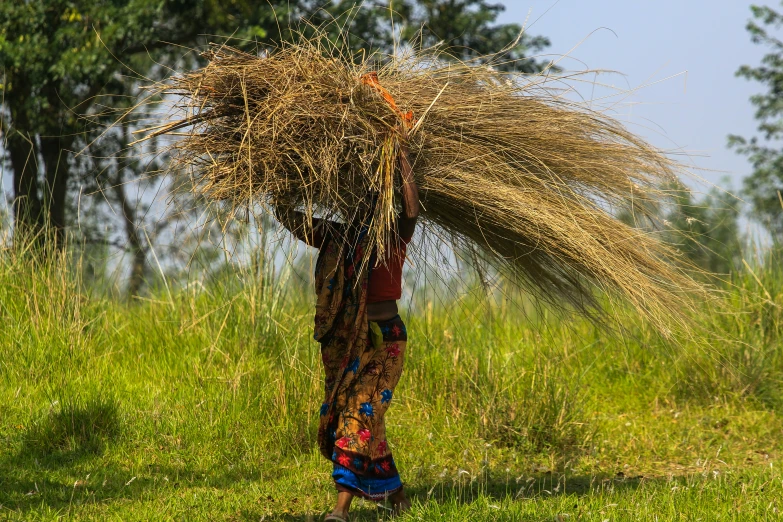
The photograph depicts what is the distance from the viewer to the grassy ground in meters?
3.92

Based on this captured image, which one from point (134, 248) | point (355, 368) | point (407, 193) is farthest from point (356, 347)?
point (134, 248)

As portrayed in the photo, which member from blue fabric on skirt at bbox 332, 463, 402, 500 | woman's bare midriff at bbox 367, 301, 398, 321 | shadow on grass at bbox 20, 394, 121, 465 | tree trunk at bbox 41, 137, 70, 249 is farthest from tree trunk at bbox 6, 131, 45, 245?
blue fabric on skirt at bbox 332, 463, 402, 500

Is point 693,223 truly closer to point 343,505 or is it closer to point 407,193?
point 407,193

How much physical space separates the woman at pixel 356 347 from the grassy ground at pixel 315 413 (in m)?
0.29

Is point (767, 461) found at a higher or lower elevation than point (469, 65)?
lower

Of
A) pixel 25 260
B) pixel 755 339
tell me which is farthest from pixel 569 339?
pixel 25 260

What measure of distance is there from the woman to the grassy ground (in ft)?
0.95

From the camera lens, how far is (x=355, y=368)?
347 centimetres

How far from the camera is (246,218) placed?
3.22 meters

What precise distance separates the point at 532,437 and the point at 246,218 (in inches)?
105

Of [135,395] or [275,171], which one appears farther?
[135,395]

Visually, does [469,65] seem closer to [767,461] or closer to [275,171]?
[275,171]

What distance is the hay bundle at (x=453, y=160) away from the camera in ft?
10.3

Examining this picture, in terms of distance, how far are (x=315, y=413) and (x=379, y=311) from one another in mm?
1631
